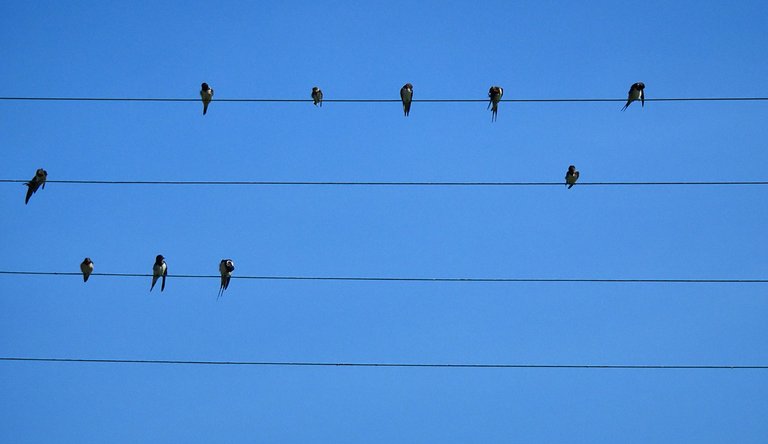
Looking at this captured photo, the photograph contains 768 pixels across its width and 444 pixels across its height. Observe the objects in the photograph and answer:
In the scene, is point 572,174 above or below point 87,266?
above

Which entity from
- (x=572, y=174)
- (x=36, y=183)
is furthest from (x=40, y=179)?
(x=572, y=174)

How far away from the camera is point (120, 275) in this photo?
14.8 m

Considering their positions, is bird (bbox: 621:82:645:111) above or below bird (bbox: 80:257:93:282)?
above

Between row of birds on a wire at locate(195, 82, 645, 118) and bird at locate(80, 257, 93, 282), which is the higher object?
row of birds on a wire at locate(195, 82, 645, 118)

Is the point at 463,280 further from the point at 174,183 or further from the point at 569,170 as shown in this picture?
the point at 569,170

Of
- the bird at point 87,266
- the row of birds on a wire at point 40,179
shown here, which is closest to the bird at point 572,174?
the row of birds on a wire at point 40,179

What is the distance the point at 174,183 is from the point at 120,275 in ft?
3.95

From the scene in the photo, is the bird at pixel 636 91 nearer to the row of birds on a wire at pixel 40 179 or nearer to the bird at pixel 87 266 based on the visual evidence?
the row of birds on a wire at pixel 40 179

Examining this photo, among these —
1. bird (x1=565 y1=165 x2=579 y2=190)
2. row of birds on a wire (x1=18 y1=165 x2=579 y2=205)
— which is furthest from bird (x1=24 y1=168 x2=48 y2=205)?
bird (x1=565 y1=165 x2=579 y2=190)

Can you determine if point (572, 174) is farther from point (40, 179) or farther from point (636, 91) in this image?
point (40, 179)

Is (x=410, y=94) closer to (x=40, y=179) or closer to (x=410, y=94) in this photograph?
(x=410, y=94)

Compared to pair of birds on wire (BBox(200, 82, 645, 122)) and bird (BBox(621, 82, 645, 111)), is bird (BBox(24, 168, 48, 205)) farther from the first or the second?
bird (BBox(621, 82, 645, 111))

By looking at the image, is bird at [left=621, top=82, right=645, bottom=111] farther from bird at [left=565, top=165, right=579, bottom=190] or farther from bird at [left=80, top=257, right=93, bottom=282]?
bird at [left=80, top=257, right=93, bottom=282]

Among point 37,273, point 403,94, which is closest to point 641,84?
point 403,94
